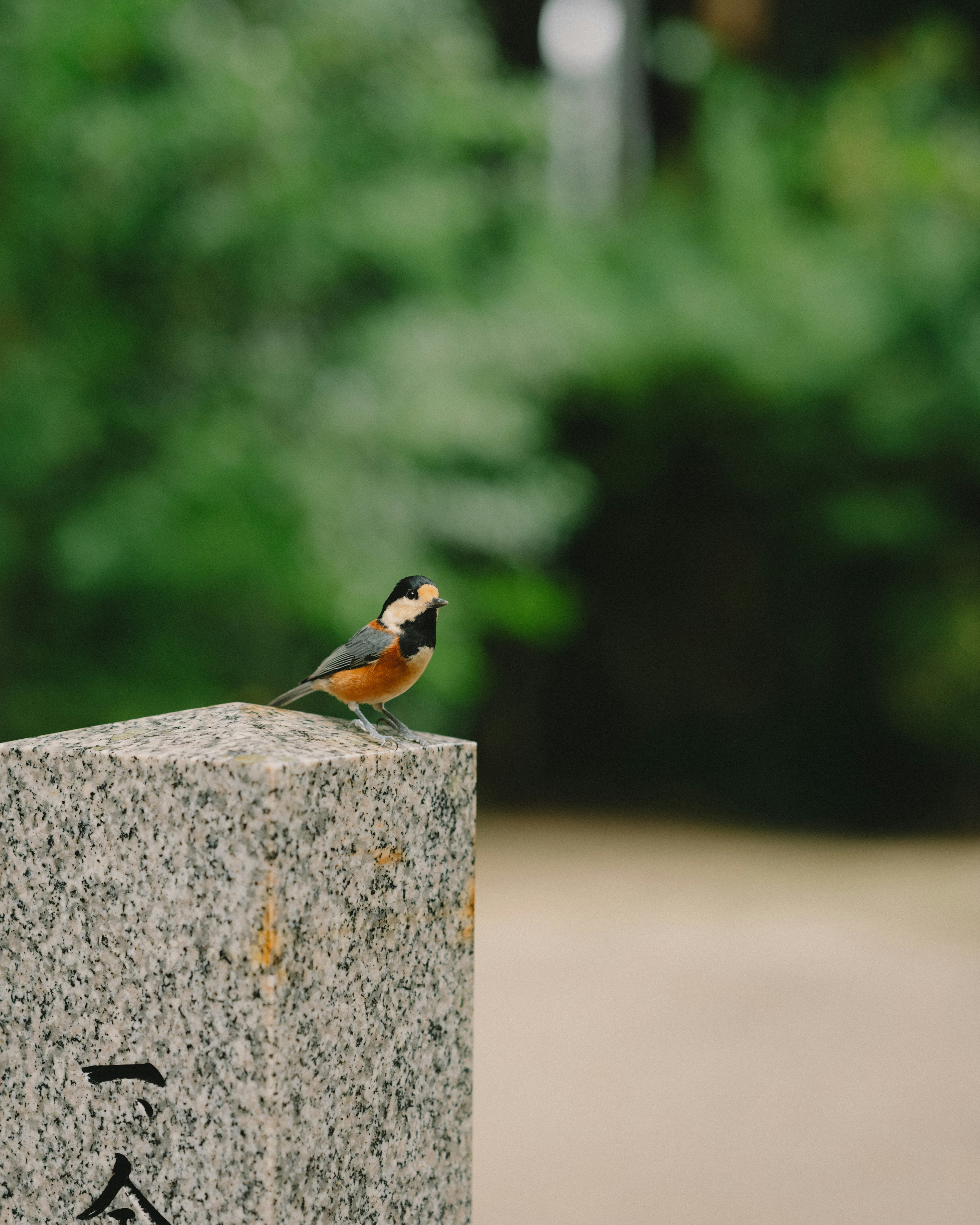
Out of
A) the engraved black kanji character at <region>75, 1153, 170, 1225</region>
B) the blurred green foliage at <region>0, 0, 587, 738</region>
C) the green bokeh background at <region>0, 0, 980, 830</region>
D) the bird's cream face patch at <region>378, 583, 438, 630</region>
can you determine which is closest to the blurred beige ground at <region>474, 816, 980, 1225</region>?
the green bokeh background at <region>0, 0, 980, 830</region>

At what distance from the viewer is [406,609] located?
2.41 m

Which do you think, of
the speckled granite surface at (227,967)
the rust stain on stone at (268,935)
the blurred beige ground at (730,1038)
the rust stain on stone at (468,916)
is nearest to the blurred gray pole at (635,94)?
the blurred beige ground at (730,1038)

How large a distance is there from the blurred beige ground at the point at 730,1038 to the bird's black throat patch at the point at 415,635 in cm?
256

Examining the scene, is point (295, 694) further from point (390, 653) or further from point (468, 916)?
point (468, 916)

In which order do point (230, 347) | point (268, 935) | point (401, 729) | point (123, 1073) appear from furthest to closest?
point (230, 347), point (401, 729), point (123, 1073), point (268, 935)

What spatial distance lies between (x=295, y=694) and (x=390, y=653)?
23 cm

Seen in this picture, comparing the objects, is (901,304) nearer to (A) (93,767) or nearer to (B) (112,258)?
(B) (112,258)

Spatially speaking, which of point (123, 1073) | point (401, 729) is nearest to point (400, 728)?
point (401, 729)

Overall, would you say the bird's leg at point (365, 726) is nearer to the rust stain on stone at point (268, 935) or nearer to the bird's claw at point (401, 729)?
the bird's claw at point (401, 729)

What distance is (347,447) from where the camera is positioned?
25.2ft

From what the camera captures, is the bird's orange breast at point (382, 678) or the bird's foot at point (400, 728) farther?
the bird's orange breast at point (382, 678)

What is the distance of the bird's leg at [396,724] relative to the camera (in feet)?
7.44

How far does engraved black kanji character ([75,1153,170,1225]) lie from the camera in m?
2.00

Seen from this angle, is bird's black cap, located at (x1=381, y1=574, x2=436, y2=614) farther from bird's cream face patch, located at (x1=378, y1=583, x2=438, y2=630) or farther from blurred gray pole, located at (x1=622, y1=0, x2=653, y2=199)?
blurred gray pole, located at (x1=622, y1=0, x2=653, y2=199)
